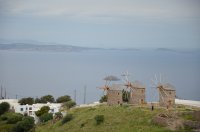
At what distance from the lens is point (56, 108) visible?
3212cm

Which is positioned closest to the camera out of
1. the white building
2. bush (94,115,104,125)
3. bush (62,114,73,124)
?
bush (94,115,104,125)

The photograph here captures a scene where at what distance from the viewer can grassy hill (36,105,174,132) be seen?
771 inches

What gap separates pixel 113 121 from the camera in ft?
70.6

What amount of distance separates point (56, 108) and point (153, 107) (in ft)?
38.8

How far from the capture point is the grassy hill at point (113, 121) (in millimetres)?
19594

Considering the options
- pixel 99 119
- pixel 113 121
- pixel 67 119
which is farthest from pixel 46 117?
pixel 113 121

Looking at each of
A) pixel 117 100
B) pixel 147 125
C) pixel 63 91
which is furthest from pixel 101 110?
pixel 63 91

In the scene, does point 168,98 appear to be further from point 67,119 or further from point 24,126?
point 24,126

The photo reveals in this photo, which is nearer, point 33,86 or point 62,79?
point 33,86

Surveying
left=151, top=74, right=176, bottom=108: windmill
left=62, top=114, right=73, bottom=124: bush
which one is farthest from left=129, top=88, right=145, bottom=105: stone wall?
left=62, top=114, right=73, bottom=124: bush

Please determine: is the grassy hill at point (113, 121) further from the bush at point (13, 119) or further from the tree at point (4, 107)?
the tree at point (4, 107)

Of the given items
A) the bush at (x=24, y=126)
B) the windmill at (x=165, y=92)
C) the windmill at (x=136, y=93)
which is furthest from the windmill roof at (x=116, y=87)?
the bush at (x=24, y=126)

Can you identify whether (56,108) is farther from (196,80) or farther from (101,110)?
(196,80)

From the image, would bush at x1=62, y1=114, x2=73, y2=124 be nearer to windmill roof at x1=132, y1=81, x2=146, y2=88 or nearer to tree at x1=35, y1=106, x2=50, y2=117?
windmill roof at x1=132, y1=81, x2=146, y2=88
